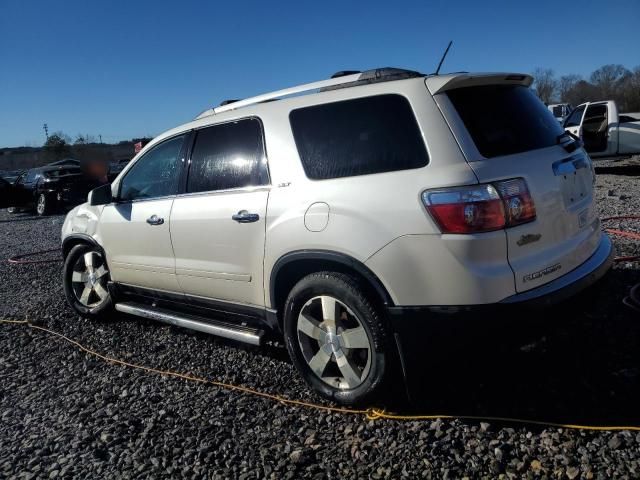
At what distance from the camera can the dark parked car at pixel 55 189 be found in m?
17.3

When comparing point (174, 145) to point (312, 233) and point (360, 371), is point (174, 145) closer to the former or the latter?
point (312, 233)

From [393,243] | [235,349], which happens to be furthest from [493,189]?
[235,349]

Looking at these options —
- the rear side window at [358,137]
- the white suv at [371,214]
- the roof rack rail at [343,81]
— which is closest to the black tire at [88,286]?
the white suv at [371,214]

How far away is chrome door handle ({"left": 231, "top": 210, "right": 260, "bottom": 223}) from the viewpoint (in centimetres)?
326

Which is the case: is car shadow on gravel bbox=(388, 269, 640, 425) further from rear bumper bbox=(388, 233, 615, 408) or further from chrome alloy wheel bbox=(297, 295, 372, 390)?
chrome alloy wheel bbox=(297, 295, 372, 390)

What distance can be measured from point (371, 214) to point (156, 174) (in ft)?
7.77

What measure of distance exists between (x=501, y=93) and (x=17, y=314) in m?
5.46

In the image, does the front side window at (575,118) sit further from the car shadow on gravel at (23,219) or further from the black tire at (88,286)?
the car shadow on gravel at (23,219)

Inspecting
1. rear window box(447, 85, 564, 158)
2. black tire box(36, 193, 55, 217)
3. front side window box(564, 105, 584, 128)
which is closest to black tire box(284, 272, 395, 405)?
rear window box(447, 85, 564, 158)

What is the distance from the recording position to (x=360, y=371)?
2977 mm

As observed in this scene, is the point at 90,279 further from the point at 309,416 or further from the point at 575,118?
the point at 575,118

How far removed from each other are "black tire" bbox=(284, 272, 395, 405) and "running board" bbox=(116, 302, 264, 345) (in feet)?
1.22

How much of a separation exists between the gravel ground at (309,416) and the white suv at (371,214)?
0.29m

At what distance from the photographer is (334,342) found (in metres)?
3.01
